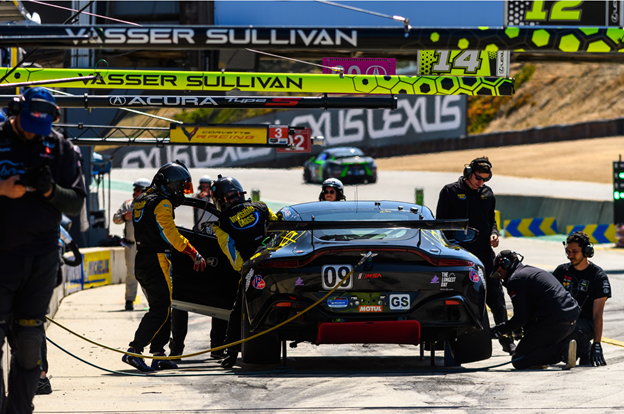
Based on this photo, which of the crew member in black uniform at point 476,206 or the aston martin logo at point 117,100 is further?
the aston martin logo at point 117,100

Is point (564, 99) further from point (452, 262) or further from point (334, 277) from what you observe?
point (334, 277)

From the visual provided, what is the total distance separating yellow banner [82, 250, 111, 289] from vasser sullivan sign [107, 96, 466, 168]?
35104 mm

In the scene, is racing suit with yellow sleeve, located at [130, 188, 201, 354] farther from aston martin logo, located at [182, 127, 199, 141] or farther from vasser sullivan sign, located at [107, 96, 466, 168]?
vasser sullivan sign, located at [107, 96, 466, 168]

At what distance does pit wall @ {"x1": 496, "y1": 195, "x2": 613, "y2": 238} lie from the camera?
87.8 feet

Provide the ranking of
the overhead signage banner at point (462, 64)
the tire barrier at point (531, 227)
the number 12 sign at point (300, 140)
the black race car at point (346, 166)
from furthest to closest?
the black race car at point (346, 166) → the tire barrier at point (531, 227) → the number 12 sign at point (300, 140) → the overhead signage banner at point (462, 64)

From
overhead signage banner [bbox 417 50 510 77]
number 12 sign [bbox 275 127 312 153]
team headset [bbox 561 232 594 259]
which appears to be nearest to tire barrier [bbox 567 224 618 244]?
number 12 sign [bbox 275 127 312 153]

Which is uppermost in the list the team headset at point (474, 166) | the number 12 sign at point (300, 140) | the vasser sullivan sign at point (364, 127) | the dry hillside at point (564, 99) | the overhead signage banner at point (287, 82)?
the dry hillside at point (564, 99)

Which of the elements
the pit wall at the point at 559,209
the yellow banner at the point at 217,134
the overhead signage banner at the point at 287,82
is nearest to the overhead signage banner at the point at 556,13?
the overhead signage banner at the point at 287,82

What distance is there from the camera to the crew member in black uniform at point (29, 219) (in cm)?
447

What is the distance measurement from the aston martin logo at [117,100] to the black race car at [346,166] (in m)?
23.8

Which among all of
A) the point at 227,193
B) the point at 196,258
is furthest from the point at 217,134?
the point at 196,258

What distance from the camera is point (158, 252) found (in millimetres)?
7574

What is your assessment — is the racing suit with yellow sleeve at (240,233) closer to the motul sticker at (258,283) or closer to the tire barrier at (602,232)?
the motul sticker at (258,283)

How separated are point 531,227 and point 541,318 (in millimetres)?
20376
